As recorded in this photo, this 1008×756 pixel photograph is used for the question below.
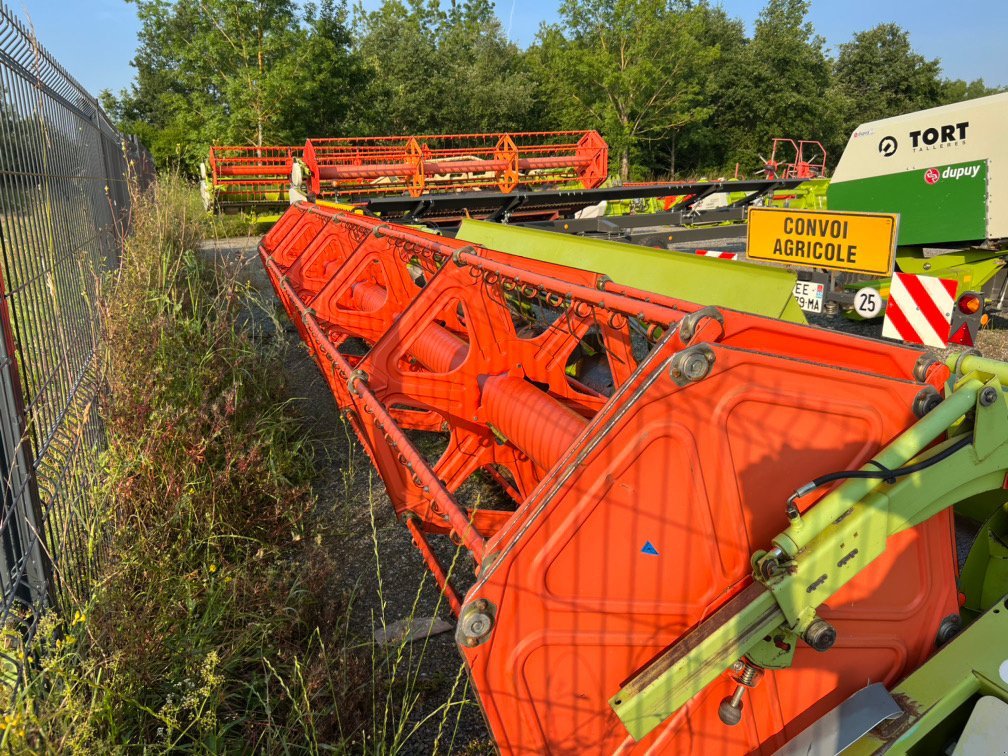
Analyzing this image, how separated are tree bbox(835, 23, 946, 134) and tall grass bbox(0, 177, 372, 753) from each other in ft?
160

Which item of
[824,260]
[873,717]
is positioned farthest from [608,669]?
[824,260]

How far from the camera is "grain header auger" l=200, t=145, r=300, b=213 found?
550 inches

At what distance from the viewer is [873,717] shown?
1614 mm

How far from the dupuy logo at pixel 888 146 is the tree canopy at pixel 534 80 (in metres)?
18.4

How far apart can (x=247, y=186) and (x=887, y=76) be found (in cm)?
4543

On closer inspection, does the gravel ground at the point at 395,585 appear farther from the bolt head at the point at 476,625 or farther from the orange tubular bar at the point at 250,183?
the orange tubular bar at the point at 250,183

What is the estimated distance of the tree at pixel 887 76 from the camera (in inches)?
1743

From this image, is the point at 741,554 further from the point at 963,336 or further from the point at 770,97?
the point at 770,97

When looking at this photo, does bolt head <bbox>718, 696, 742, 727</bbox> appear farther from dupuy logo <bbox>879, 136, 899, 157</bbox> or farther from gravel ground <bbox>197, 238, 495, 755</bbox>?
dupuy logo <bbox>879, 136, 899, 157</bbox>

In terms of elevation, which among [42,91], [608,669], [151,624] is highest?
[42,91]

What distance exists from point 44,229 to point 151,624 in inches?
70.6

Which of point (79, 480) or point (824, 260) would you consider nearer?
point (79, 480)

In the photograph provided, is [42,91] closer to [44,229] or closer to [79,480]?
[44,229]

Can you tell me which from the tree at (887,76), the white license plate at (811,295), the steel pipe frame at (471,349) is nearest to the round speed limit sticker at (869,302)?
the white license plate at (811,295)
